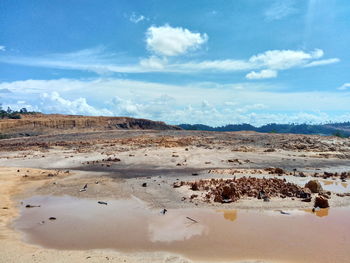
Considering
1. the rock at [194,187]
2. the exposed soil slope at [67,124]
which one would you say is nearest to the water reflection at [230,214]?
the rock at [194,187]

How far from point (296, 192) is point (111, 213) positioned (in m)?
9.00

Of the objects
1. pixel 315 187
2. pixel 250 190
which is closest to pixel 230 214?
pixel 250 190

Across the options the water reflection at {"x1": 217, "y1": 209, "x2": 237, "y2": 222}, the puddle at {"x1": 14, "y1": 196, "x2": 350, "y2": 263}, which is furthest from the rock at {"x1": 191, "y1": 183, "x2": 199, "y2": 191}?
the water reflection at {"x1": 217, "y1": 209, "x2": 237, "y2": 222}

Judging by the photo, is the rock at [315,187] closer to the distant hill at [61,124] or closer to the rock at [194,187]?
the rock at [194,187]

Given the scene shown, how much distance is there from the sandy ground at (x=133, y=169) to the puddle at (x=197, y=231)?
66cm

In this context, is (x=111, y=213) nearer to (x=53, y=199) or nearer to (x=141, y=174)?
(x=53, y=199)

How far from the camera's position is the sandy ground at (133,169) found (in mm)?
8508

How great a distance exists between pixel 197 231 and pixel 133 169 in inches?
516

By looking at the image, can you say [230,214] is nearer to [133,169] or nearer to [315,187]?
[315,187]

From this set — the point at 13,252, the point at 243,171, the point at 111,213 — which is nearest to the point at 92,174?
the point at 111,213

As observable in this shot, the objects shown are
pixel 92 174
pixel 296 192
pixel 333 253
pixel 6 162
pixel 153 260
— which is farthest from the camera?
pixel 6 162

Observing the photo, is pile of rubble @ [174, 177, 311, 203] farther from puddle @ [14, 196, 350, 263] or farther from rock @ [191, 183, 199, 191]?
puddle @ [14, 196, 350, 263]

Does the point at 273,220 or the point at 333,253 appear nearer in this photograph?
the point at 333,253

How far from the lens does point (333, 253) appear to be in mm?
8320
